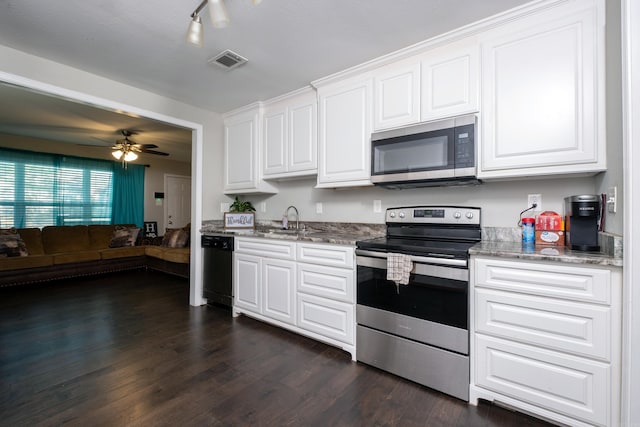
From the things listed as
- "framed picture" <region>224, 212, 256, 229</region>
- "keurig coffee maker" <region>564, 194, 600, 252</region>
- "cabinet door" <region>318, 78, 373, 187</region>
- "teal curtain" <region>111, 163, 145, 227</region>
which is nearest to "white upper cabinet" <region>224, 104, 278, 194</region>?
"framed picture" <region>224, 212, 256, 229</region>

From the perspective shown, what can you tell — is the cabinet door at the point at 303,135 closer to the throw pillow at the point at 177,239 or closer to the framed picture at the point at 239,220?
the framed picture at the point at 239,220

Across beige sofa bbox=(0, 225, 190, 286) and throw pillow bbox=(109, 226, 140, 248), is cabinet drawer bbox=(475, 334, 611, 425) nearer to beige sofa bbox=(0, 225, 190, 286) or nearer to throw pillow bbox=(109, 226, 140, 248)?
beige sofa bbox=(0, 225, 190, 286)

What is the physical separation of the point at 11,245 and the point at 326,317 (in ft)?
16.6

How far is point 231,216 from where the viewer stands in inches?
135

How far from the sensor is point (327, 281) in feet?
7.71

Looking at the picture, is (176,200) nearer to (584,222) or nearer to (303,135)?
(303,135)

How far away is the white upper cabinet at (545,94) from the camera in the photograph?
1.60 m

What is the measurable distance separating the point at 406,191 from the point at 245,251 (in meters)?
1.69

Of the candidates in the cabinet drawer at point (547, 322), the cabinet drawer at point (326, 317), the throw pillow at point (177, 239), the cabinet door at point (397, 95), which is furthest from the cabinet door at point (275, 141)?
the throw pillow at point (177, 239)

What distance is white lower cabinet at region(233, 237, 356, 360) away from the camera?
88.7 inches

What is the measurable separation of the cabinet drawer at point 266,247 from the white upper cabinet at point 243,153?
730mm

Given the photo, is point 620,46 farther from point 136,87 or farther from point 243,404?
point 136,87

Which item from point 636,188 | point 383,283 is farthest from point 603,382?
point 383,283

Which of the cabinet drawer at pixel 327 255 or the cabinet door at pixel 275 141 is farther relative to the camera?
the cabinet door at pixel 275 141
